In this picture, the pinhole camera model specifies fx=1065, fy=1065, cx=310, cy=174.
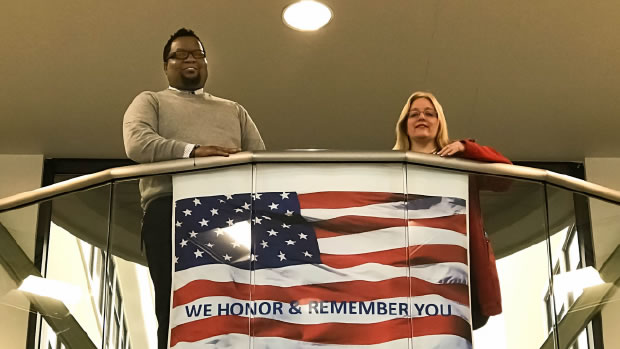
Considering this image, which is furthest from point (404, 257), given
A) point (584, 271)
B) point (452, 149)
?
point (584, 271)

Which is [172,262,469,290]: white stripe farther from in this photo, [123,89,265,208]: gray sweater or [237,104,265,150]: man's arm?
[237,104,265,150]: man's arm

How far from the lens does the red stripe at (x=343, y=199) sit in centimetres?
472

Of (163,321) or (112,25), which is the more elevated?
(112,25)

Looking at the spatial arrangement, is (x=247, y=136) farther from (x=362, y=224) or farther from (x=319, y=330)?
(x=319, y=330)

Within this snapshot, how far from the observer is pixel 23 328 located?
529cm

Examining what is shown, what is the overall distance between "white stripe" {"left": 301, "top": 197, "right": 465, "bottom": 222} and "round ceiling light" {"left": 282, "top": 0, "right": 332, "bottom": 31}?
2.31 meters

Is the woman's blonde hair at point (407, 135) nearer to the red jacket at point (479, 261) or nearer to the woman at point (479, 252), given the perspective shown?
the woman at point (479, 252)

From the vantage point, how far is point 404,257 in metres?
4.68

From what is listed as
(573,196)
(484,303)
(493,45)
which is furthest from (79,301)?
(493,45)

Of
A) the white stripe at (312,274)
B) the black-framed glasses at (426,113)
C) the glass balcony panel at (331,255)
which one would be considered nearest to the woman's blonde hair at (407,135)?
the black-framed glasses at (426,113)

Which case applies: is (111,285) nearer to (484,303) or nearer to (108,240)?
(108,240)

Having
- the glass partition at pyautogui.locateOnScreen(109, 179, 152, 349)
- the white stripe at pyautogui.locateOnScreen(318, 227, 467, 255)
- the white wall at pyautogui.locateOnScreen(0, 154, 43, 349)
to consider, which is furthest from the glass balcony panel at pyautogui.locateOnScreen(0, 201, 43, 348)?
the white stripe at pyautogui.locateOnScreen(318, 227, 467, 255)

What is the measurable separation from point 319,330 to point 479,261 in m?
0.81

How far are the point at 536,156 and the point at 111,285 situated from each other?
4804 mm
